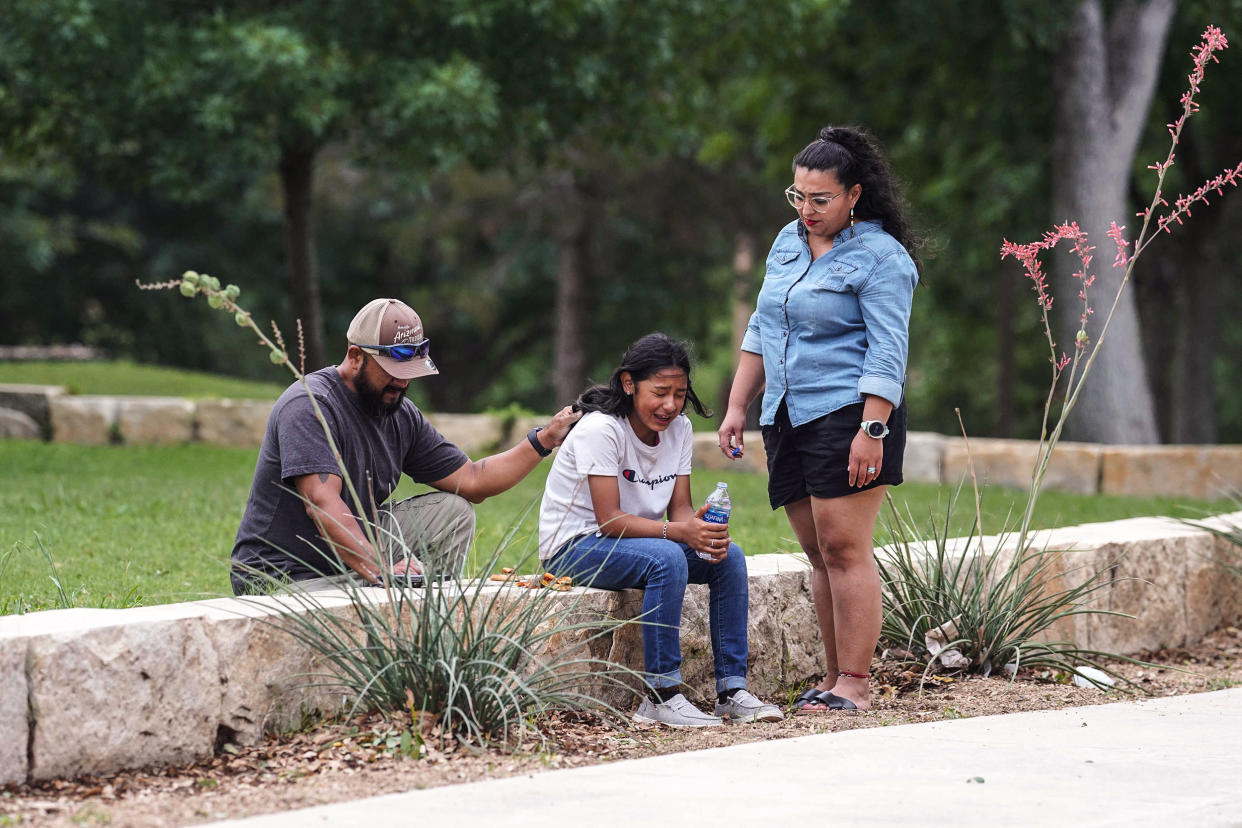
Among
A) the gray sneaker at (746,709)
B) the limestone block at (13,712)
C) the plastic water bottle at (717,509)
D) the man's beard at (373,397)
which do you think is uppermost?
the man's beard at (373,397)

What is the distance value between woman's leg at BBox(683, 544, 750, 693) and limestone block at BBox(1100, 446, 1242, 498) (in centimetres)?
819

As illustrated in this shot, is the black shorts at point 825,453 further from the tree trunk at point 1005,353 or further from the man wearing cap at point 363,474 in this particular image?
the tree trunk at point 1005,353

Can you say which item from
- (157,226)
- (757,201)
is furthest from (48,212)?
(757,201)

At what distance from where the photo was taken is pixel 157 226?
25734 mm

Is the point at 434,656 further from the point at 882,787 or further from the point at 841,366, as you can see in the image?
the point at 841,366

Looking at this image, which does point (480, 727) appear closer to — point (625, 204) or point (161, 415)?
point (161, 415)

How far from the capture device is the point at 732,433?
4.62 meters

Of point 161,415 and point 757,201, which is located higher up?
point 757,201

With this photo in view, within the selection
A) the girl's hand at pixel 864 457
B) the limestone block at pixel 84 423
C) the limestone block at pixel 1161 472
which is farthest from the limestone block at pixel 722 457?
the girl's hand at pixel 864 457

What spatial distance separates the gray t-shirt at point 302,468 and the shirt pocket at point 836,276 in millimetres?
1452

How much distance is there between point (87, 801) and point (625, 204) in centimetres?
1911

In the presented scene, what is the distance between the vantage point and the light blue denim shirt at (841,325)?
4348mm

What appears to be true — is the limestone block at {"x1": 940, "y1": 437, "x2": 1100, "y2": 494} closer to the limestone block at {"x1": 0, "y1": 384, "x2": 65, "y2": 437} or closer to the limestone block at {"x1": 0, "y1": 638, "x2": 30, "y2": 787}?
the limestone block at {"x1": 0, "y1": 384, "x2": 65, "y2": 437}

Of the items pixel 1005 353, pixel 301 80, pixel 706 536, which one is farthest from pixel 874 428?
pixel 1005 353
